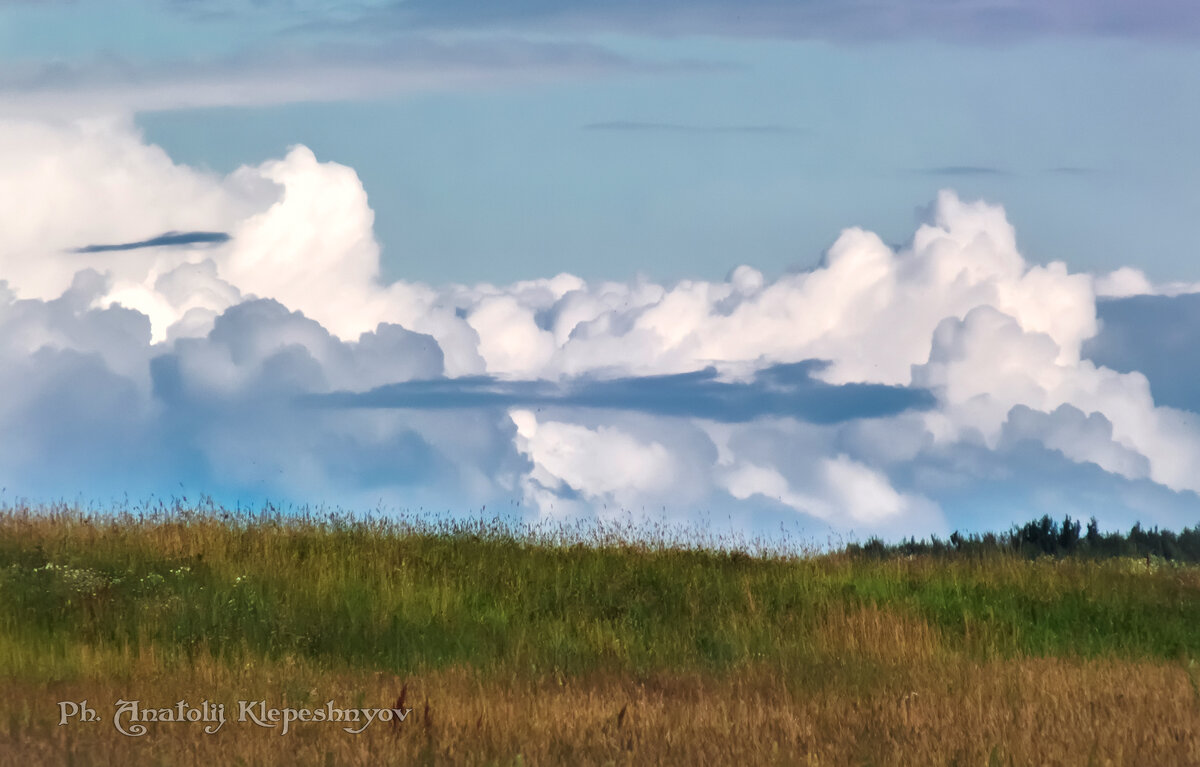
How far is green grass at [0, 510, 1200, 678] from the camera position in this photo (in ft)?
41.3

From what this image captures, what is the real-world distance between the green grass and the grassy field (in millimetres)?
47

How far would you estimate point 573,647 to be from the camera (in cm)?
1309

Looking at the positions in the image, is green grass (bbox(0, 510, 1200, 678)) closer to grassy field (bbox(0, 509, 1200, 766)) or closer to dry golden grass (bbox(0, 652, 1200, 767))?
grassy field (bbox(0, 509, 1200, 766))

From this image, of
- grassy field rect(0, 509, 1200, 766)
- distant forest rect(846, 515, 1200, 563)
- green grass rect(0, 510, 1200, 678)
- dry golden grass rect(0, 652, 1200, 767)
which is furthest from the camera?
distant forest rect(846, 515, 1200, 563)

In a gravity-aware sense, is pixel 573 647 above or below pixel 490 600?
below

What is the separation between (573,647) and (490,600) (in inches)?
88.2

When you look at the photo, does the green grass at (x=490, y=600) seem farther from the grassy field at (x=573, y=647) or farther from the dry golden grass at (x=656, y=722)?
the dry golden grass at (x=656, y=722)

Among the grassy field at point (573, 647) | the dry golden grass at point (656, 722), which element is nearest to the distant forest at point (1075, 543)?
the grassy field at point (573, 647)

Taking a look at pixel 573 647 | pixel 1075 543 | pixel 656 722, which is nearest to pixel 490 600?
pixel 573 647

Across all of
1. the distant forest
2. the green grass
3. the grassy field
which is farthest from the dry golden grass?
the distant forest

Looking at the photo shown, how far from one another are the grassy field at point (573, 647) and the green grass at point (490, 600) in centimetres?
5

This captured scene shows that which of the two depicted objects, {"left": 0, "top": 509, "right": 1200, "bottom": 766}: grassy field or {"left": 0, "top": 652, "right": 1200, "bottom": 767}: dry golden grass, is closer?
{"left": 0, "top": 652, "right": 1200, "bottom": 767}: dry golden grass

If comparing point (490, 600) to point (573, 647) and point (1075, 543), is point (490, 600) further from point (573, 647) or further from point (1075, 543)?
point (1075, 543)

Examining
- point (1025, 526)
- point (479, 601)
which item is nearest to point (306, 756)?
point (479, 601)
